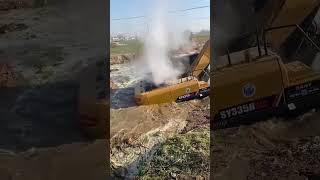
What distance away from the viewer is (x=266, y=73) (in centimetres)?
384

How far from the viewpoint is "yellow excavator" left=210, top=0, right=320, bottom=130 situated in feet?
12.5

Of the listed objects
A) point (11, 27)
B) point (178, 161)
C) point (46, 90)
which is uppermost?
point (11, 27)

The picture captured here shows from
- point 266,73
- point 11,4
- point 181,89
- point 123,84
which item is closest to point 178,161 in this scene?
point 181,89

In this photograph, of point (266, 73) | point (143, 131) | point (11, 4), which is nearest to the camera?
point (11, 4)

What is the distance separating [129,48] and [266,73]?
1.14 metres

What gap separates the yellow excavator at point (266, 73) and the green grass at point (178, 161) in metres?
0.25

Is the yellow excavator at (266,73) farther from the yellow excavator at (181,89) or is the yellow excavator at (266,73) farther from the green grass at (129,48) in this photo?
the green grass at (129,48)

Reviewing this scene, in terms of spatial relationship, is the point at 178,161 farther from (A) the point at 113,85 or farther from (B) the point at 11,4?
(B) the point at 11,4

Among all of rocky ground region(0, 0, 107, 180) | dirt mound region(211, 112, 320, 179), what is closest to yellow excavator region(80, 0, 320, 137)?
dirt mound region(211, 112, 320, 179)

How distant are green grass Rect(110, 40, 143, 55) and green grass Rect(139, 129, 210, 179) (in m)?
0.76

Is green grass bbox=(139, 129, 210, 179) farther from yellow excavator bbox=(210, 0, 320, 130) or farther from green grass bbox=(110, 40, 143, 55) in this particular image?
green grass bbox=(110, 40, 143, 55)

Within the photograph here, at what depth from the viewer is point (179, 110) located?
3.81m

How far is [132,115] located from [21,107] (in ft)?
2.79

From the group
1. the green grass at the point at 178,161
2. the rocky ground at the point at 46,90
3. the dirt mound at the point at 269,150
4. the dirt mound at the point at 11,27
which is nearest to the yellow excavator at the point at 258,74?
the dirt mound at the point at 269,150
